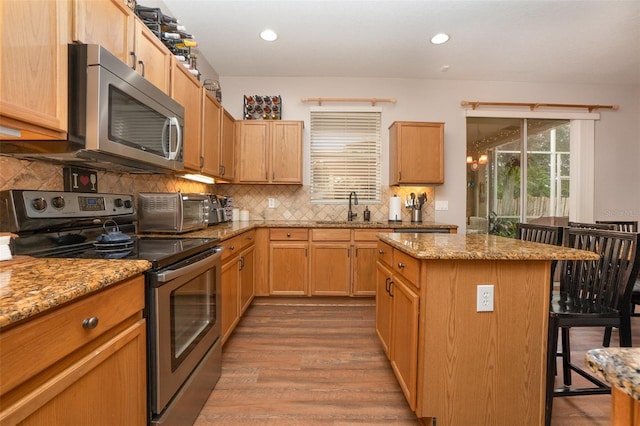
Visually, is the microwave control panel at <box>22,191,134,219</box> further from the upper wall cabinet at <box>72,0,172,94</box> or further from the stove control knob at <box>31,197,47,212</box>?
the upper wall cabinet at <box>72,0,172,94</box>

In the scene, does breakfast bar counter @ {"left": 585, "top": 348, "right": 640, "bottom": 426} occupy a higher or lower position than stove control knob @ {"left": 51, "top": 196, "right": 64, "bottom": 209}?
lower

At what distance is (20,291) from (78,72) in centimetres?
95

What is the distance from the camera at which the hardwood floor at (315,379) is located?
159 cm

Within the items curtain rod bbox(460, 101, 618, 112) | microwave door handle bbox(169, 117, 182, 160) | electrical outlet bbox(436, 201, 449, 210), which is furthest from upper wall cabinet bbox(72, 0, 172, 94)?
curtain rod bbox(460, 101, 618, 112)

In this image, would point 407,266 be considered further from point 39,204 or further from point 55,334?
point 39,204

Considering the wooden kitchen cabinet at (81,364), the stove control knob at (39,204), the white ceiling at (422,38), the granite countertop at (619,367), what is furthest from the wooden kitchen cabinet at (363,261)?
the granite countertop at (619,367)

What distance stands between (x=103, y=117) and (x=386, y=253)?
5.63 feet

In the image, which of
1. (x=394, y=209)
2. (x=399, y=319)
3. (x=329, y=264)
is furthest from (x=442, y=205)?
(x=399, y=319)

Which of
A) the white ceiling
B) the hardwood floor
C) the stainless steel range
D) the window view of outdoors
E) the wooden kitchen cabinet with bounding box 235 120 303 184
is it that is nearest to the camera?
the stainless steel range

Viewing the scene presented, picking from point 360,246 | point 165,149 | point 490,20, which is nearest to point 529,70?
point 490,20

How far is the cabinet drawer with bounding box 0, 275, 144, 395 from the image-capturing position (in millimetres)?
610

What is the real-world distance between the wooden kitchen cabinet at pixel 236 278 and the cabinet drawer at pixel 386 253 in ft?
3.67

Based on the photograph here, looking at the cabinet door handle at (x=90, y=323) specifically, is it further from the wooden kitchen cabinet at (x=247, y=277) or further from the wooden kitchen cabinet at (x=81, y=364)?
the wooden kitchen cabinet at (x=247, y=277)

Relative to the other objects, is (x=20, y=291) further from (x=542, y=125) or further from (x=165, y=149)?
(x=542, y=125)
